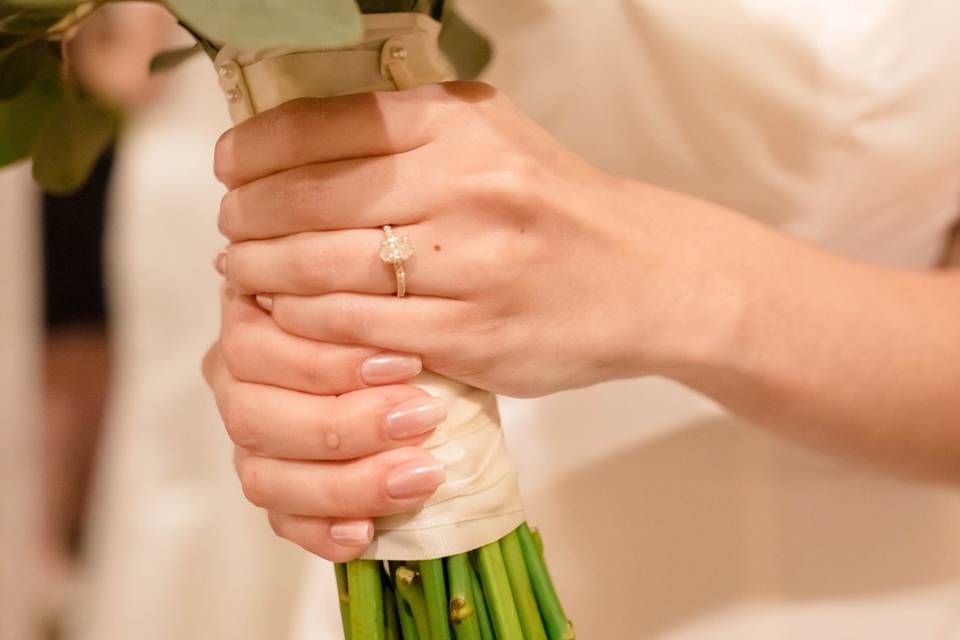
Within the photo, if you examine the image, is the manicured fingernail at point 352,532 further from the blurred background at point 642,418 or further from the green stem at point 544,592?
the blurred background at point 642,418

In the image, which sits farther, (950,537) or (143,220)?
(143,220)

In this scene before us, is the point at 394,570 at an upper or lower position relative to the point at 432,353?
lower

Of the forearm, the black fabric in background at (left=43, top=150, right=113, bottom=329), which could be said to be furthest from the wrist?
the black fabric in background at (left=43, top=150, right=113, bottom=329)

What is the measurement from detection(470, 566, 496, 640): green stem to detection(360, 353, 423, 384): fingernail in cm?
12

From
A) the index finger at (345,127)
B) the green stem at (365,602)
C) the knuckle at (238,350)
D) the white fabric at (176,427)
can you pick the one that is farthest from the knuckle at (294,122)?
the white fabric at (176,427)

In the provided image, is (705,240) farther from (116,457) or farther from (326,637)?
(116,457)

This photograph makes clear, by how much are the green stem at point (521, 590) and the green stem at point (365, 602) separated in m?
0.07

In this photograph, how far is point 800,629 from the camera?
25.0 inches

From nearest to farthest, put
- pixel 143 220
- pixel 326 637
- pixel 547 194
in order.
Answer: pixel 547 194 < pixel 326 637 < pixel 143 220

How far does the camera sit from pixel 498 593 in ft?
1.49

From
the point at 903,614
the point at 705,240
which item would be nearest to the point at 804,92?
the point at 705,240

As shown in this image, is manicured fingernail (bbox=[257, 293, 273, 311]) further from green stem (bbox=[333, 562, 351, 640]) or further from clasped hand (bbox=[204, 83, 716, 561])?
green stem (bbox=[333, 562, 351, 640])

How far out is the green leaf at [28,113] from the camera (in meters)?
0.50

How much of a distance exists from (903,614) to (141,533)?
0.72 meters
